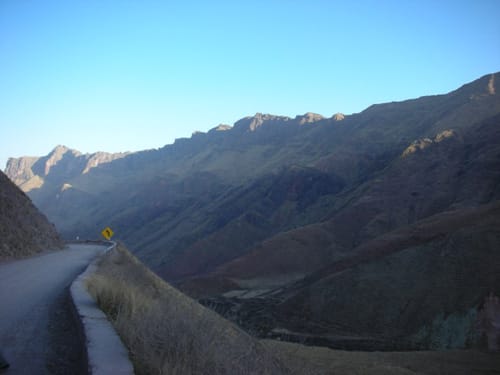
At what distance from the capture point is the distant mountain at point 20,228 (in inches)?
835

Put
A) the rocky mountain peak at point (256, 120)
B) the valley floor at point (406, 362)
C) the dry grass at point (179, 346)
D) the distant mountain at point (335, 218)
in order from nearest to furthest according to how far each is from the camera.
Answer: the dry grass at point (179, 346)
the valley floor at point (406, 362)
the distant mountain at point (335, 218)
the rocky mountain peak at point (256, 120)

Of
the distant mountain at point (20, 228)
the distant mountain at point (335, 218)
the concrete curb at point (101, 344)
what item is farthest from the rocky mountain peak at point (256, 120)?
the concrete curb at point (101, 344)

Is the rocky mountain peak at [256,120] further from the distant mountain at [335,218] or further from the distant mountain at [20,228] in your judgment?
the distant mountain at [20,228]

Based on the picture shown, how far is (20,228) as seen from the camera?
24.2 m

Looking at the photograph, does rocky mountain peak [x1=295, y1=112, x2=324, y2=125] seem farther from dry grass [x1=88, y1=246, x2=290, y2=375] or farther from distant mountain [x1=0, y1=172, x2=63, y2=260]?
dry grass [x1=88, y1=246, x2=290, y2=375]

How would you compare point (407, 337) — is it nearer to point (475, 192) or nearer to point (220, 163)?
point (475, 192)

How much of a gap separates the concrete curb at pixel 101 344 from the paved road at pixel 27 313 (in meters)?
0.54

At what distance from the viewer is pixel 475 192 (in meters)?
61.5

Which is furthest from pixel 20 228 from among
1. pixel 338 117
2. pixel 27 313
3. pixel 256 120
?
pixel 256 120

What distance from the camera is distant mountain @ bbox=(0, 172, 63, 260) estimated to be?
21.2 metres

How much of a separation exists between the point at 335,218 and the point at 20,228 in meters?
53.1

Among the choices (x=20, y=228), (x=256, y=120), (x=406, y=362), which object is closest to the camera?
(x=406, y=362)

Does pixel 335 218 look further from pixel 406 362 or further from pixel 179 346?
pixel 179 346

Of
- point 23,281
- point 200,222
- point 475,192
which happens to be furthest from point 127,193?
point 23,281
